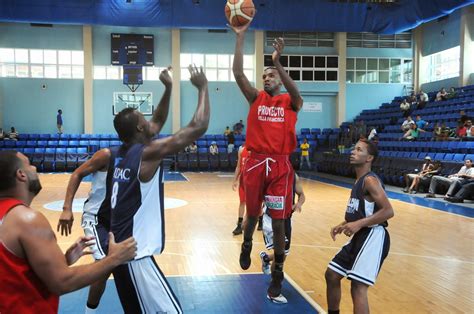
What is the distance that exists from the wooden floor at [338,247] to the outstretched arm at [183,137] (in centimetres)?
247

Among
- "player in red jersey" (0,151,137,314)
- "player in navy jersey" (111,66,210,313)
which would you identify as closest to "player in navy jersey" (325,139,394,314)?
"player in navy jersey" (111,66,210,313)

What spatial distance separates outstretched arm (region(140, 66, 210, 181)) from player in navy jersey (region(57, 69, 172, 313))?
0.40 m

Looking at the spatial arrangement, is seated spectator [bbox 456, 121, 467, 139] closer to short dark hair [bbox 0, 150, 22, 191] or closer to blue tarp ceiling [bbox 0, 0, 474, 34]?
blue tarp ceiling [bbox 0, 0, 474, 34]

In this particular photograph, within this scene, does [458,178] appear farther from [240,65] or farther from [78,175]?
[78,175]

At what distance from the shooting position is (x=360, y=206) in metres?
3.44

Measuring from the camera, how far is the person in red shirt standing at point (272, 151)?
4.16 m

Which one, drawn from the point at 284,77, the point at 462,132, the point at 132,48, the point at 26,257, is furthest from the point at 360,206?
the point at 132,48

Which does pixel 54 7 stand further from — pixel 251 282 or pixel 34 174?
pixel 34 174

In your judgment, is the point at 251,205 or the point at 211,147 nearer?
the point at 251,205

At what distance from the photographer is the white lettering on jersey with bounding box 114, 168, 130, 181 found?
2.53m

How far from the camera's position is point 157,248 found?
261 centimetres

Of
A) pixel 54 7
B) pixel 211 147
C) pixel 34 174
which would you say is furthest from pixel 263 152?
pixel 54 7

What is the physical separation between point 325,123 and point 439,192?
1417 cm

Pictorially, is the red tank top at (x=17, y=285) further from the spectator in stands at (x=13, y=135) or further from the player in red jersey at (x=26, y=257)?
the spectator in stands at (x=13, y=135)
